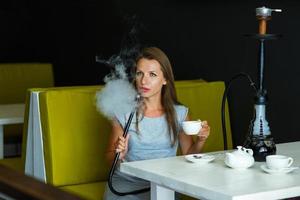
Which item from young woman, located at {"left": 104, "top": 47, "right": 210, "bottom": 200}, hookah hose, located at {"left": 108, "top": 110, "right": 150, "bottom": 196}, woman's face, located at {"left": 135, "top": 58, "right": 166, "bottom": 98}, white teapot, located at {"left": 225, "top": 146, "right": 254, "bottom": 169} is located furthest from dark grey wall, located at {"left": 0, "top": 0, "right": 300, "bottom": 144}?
white teapot, located at {"left": 225, "top": 146, "right": 254, "bottom": 169}

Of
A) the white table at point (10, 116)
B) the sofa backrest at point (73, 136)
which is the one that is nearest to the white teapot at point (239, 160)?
the sofa backrest at point (73, 136)

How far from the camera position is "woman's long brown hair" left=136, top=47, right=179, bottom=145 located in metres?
2.73

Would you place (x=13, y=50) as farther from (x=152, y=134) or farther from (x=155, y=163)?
(x=155, y=163)

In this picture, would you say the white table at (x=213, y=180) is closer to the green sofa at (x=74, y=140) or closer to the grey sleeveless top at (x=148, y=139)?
the grey sleeveless top at (x=148, y=139)

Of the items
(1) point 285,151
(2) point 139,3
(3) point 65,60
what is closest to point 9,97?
(3) point 65,60

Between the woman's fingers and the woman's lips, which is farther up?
the woman's lips

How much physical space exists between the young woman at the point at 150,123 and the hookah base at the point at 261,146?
0.82 ft

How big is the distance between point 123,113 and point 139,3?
163 cm

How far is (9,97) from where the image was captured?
15.6 feet

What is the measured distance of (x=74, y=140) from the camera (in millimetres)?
3104

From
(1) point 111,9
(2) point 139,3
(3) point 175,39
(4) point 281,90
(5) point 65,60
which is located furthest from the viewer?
(5) point 65,60

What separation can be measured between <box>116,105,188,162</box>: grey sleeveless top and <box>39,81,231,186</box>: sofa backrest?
0.40 metres

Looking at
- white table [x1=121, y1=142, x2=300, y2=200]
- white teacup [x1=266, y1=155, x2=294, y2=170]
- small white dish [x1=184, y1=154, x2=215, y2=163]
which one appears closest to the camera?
white table [x1=121, y1=142, x2=300, y2=200]

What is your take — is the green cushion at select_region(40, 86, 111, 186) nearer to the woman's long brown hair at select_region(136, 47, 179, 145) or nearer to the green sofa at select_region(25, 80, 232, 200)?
the green sofa at select_region(25, 80, 232, 200)
